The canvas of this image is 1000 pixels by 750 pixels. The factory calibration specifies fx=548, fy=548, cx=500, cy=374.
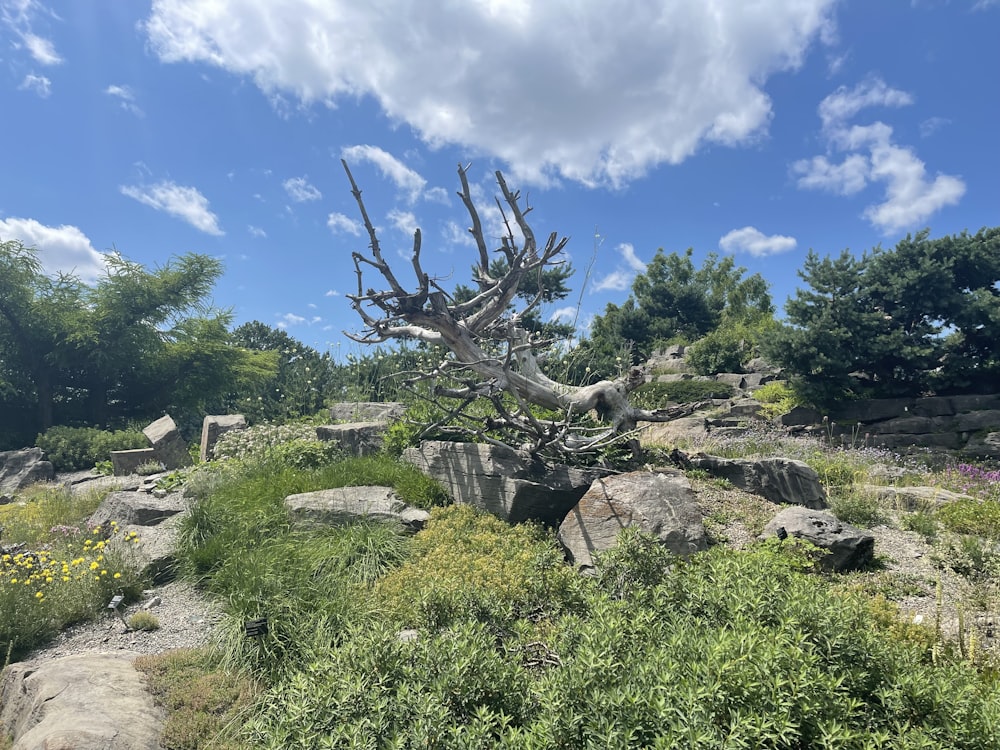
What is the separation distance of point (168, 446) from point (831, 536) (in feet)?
41.0

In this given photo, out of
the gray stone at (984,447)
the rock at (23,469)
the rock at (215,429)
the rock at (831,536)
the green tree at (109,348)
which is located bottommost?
the gray stone at (984,447)

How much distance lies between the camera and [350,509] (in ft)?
18.3

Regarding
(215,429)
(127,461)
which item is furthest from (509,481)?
(127,461)

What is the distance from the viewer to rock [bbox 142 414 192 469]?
11.7 meters

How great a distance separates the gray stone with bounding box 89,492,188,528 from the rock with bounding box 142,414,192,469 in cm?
511

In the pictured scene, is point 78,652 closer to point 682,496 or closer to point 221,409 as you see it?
point 682,496

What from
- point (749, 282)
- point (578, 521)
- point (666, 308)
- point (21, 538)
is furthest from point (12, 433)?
point (749, 282)

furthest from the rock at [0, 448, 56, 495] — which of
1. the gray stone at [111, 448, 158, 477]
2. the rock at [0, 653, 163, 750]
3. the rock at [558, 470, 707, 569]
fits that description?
the rock at [558, 470, 707, 569]

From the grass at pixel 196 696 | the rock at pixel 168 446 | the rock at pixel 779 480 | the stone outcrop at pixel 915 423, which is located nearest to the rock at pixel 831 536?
the rock at pixel 779 480

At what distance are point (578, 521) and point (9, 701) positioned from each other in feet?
13.1

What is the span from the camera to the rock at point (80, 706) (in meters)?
2.59

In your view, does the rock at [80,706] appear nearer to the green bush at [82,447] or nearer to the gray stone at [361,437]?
the gray stone at [361,437]

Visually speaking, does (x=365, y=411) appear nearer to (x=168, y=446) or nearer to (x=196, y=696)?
(x=168, y=446)

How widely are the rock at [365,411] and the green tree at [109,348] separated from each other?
11325mm
